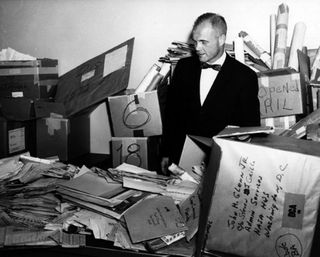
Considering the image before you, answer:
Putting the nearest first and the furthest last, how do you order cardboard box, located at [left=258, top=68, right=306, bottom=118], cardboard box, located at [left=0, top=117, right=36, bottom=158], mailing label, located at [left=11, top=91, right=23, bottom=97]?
cardboard box, located at [left=0, top=117, right=36, bottom=158] < cardboard box, located at [left=258, top=68, right=306, bottom=118] < mailing label, located at [left=11, top=91, right=23, bottom=97]

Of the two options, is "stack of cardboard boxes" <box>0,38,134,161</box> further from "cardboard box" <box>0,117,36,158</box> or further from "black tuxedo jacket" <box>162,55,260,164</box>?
"black tuxedo jacket" <box>162,55,260,164</box>

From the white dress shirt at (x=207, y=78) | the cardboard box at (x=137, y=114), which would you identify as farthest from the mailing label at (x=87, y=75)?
the white dress shirt at (x=207, y=78)

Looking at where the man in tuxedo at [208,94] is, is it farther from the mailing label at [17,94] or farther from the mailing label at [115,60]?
the mailing label at [17,94]

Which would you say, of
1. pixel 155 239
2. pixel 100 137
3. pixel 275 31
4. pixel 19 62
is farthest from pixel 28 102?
pixel 275 31

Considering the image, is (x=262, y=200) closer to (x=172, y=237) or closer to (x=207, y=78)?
(x=172, y=237)

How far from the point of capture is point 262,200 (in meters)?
0.95

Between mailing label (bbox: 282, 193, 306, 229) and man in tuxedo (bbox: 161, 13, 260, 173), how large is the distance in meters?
1.21

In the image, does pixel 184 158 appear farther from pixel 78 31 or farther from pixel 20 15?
pixel 20 15

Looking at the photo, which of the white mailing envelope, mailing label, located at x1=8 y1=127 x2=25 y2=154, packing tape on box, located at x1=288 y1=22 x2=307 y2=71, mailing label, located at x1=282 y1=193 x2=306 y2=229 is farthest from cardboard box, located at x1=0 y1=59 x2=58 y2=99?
mailing label, located at x1=282 y1=193 x2=306 y2=229

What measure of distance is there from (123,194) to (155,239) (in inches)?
8.4

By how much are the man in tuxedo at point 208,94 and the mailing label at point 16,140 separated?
91 cm

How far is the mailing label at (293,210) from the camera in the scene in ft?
3.05

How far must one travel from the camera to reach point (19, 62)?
9.03 feet

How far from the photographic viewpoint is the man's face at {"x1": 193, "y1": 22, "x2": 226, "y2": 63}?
84.4 inches
